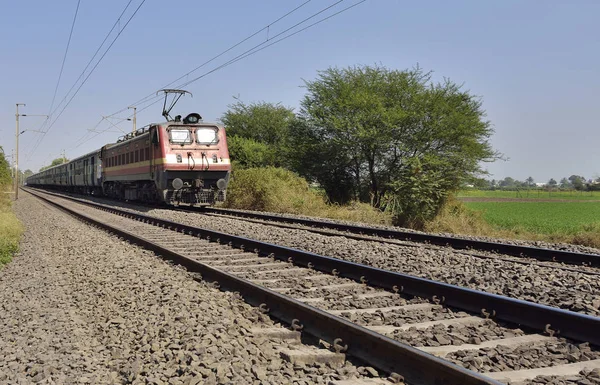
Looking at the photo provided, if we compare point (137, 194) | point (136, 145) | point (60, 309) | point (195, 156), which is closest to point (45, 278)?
point (60, 309)

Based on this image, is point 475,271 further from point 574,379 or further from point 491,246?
point 574,379

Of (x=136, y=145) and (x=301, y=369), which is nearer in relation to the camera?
(x=301, y=369)

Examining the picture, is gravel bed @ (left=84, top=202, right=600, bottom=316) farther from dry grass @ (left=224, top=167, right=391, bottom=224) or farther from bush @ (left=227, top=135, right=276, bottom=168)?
bush @ (left=227, top=135, right=276, bottom=168)

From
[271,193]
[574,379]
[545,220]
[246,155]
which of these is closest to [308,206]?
[271,193]

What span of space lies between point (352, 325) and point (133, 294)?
10.6 ft

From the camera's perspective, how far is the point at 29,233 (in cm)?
1448

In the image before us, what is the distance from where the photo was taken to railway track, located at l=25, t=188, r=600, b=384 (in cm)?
346

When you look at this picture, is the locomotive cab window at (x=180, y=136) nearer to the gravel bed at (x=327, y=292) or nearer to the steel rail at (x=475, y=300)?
the steel rail at (x=475, y=300)

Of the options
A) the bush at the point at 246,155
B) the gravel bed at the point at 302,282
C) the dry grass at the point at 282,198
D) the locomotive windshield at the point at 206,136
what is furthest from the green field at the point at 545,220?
the bush at the point at 246,155

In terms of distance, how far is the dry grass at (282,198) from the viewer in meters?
21.7

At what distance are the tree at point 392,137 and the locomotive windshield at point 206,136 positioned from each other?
318 inches

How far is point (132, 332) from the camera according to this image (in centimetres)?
471

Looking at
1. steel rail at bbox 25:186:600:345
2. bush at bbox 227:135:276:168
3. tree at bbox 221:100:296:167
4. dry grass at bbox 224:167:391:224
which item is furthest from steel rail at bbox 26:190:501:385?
tree at bbox 221:100:296:167

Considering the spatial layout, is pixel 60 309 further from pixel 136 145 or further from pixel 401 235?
pixel 136 145
